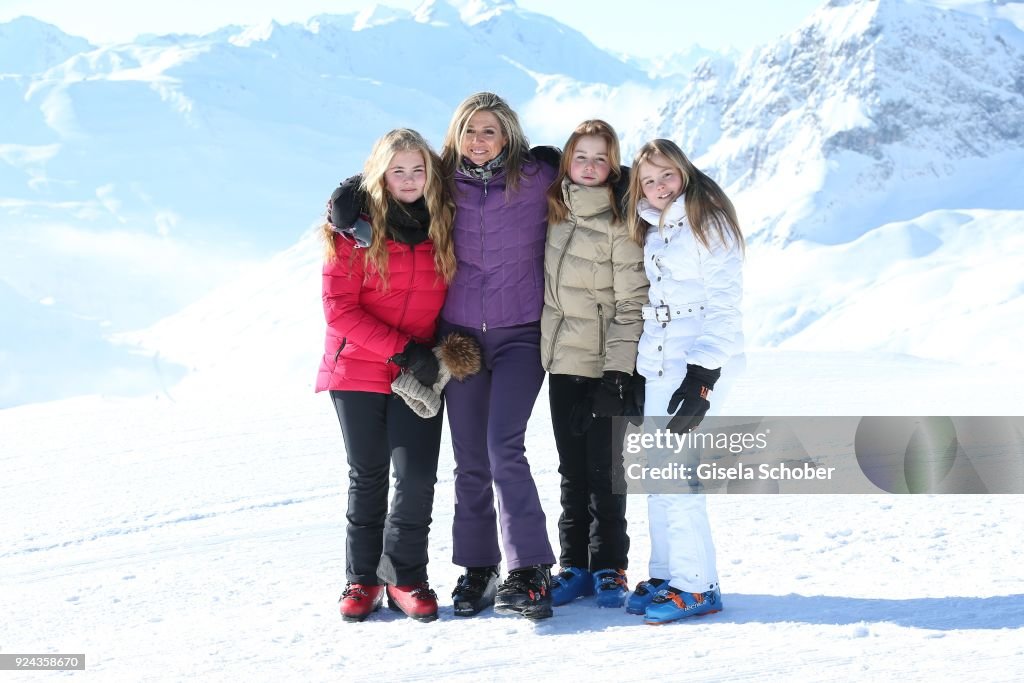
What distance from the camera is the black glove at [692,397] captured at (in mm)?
3305

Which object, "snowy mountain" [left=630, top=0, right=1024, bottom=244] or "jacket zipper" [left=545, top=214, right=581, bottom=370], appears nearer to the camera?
"jacket zipper" [left=545, top=214, right=581, bottom=370]

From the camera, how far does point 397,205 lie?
362 centimetres

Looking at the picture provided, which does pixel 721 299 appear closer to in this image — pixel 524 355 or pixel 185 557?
pixel 524 355

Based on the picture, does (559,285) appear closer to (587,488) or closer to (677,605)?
(587,488)

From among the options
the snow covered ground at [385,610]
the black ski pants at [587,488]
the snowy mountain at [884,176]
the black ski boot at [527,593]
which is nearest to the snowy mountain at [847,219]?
the snowy mountain at [884,176]

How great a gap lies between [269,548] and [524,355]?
5.99ft

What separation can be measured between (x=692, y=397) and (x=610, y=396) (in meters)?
0.32

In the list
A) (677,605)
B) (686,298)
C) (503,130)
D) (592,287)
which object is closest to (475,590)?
(677,605)

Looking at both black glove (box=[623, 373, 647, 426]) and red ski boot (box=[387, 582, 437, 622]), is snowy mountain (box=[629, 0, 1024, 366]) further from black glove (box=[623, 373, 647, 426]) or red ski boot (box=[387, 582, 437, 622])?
red ski boot (box=[387, 582, 437, 622])

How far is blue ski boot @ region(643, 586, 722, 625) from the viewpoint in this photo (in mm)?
3352

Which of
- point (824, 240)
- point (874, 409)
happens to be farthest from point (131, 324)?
point (874, 409)

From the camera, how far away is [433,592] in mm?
3635

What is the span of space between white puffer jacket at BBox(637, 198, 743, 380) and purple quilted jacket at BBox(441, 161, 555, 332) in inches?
16.5

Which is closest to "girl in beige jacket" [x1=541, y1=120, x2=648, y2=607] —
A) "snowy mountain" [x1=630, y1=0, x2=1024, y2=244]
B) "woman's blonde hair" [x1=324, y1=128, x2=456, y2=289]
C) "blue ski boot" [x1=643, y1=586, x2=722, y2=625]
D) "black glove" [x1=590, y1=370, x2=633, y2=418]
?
"black glove" [x1=590, y1=370, x2=633, y2=418]
